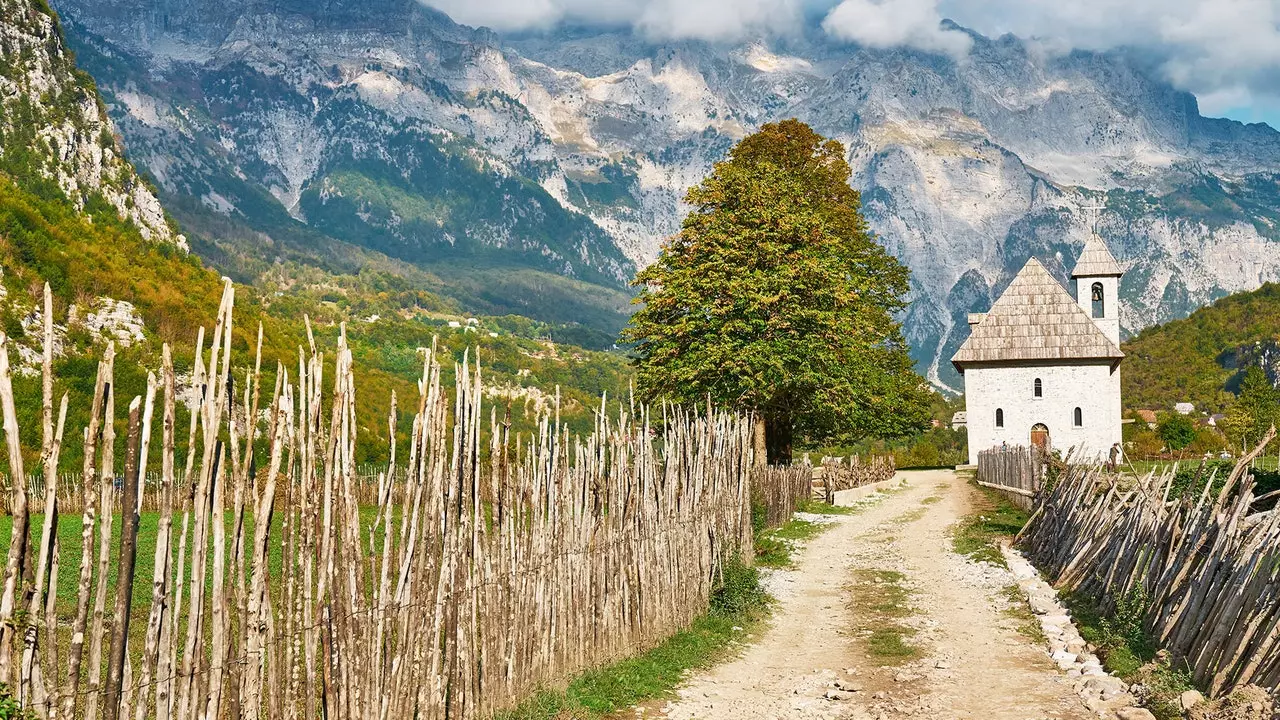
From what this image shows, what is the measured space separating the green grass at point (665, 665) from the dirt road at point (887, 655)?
202mm

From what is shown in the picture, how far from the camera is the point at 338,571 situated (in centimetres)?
511

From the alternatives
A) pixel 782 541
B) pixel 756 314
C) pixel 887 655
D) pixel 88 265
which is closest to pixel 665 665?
pixel 887 655

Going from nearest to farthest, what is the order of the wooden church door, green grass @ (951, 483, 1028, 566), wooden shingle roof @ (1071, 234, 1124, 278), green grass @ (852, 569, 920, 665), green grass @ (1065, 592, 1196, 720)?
1. green grass @ (1065, 592, 1196, 720)
2. green grass @ (852, 569, 920, 665)
3. green grass @ (951, 483, 1028, 566)
4. the wooden church door
5. wooden shingle roof @ (1071, 234, 1124, 278)

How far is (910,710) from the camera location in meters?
7.45

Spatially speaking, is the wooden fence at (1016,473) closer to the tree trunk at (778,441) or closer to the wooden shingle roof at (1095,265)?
the tree trunk at (778,441)

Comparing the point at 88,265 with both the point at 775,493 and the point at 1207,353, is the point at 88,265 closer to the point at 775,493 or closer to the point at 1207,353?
the point at 775,493

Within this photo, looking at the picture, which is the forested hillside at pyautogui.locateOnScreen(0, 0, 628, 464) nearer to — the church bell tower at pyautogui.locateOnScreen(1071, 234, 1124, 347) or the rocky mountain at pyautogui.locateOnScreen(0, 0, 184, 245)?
the rocky mountain at pyautogui.locateOnScreen(0, 0, 184, 245)

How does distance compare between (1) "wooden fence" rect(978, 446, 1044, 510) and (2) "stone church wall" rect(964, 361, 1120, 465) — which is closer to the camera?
(1) "wooden fence" rect(978, 446, 1044, 510)

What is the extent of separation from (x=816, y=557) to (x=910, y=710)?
7636 millimetres

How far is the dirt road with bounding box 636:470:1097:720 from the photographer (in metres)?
7.54

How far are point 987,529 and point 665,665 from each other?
11.0m

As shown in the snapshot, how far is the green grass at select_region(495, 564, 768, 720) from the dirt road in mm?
202

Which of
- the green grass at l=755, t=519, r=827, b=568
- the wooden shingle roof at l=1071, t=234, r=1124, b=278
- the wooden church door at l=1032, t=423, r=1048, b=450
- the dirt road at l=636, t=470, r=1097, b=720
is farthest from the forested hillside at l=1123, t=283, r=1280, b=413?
the dirt road at l=636, t=470, r=1097, b=720

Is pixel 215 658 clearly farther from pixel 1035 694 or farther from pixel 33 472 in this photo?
pixel 33 472
